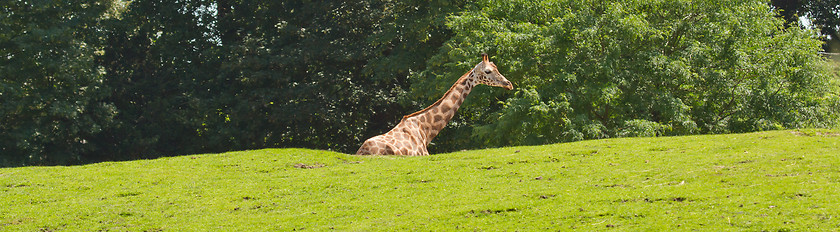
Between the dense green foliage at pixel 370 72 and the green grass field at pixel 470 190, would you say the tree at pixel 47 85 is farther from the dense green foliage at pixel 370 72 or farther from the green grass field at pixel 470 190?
the green grass field at pixel 470 190

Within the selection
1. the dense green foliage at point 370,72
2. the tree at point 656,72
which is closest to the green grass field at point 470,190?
the tree at point 656,72

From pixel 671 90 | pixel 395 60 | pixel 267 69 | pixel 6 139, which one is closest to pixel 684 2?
pixel 671 90

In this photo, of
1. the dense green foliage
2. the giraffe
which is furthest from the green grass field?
the dense green foliage

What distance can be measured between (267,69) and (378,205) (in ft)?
82.6

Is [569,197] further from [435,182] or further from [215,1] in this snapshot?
[215,1]

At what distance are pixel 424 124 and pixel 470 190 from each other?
729cm

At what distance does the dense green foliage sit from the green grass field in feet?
22.8

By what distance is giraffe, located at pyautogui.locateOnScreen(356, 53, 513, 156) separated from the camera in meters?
20.5

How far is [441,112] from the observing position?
22781mm

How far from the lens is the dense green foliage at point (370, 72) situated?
86.2ft

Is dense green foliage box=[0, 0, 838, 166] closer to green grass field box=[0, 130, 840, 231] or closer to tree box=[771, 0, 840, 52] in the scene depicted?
green grass field box=[0, 130, 840, 231]

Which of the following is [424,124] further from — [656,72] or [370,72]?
[370,72]

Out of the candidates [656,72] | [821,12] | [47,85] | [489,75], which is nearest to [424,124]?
[489,75]

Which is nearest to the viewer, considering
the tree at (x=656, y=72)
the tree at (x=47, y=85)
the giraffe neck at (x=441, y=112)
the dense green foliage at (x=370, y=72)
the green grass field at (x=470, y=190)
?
the green grass field at (x=470, y=190)
